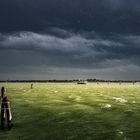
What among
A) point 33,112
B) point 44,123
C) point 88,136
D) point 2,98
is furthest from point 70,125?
point 33,112

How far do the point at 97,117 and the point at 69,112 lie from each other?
439 cm

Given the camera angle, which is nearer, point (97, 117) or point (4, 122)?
point (4, 122)

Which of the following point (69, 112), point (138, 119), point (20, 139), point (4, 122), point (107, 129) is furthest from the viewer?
point (69, 112)

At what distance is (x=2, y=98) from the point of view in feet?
88.3

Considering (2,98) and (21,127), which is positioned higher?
(2,98)

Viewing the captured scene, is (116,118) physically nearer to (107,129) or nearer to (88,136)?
(107,129)

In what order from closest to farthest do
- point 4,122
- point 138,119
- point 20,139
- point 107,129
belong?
1. point 20,139
2. point 107,129
3. point 4,122
4. point 138,119

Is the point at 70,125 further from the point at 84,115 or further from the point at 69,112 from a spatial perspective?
the point at 69,112

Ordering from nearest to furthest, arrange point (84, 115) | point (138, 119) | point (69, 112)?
point (138, 119) → point (84, 115) → point (69, 112)

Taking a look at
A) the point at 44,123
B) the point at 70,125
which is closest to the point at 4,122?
the point at 44,123

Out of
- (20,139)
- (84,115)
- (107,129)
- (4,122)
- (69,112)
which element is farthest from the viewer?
(69,112)

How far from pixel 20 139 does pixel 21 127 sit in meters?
4.04

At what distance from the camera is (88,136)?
21.9m

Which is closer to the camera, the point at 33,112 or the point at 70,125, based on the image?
the point at 70,125
